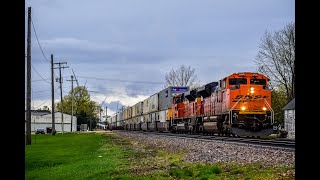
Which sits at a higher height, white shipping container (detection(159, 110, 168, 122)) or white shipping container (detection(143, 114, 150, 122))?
white shipping container (detection(159, 110, 168, 122))

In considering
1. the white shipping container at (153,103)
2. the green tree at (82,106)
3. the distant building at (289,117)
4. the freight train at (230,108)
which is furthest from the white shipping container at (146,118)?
the green tree at (82,106)

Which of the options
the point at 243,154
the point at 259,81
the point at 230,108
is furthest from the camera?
the point at 259,81

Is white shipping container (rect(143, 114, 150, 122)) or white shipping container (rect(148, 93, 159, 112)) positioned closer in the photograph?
white shipping container (rect(148, 93, 159, 112))

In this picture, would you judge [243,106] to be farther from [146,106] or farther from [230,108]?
[146,106]

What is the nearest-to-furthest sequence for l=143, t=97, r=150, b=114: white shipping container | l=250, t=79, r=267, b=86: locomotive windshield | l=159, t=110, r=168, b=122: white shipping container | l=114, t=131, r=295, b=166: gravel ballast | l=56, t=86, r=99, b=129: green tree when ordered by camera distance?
l=114, t=131, r=295, b=166: gravel ballast < l=250, t=79, r=267, b=86: locomotive windshield < l=159, t=110, r=168, b=122: white shipping container < l=143, t=97, r=150, b=114: white shipping container < l=56, t=86, r=99, b=129: green tree

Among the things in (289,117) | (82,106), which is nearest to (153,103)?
(289,117)

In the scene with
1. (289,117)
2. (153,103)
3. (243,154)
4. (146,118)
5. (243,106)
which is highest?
(153,103)

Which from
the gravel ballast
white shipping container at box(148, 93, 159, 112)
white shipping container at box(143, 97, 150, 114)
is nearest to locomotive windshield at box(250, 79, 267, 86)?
the gravel ballast

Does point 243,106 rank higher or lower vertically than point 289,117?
higher

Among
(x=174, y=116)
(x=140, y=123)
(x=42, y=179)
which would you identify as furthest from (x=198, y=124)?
(x=140, y=123)

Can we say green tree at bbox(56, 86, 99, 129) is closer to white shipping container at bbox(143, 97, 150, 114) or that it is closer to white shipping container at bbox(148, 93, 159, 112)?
white shipping container at bbox(143, 97, 150, 114)

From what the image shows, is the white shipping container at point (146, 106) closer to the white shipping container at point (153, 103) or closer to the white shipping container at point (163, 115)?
the white shipping container at point (153, 103)

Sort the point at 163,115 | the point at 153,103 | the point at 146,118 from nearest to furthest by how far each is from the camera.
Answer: the point at 163,115 < the point at 153,103 < the point at 146,118
